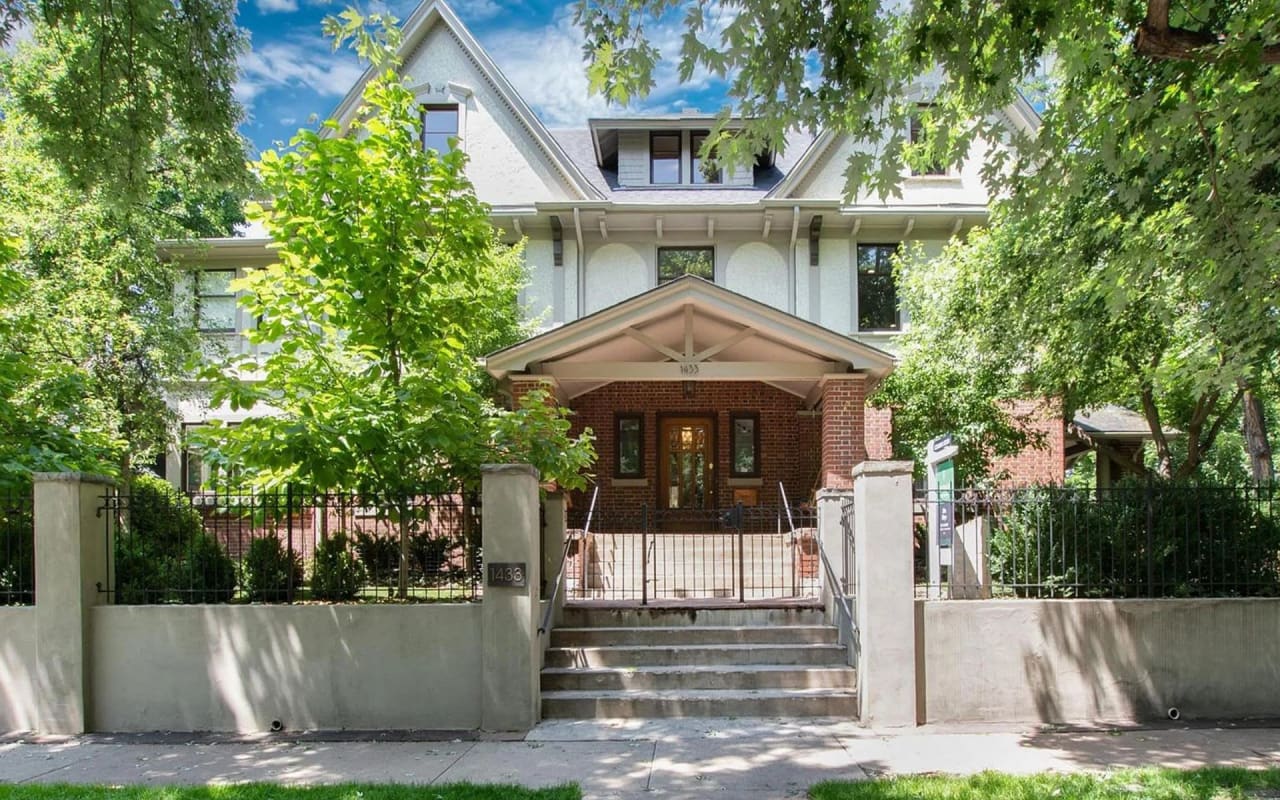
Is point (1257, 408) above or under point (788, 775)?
above

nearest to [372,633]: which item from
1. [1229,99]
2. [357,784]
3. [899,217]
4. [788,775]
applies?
[357,784]

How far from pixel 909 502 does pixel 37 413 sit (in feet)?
31.4

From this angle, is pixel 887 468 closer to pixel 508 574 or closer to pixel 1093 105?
pixel 508 574

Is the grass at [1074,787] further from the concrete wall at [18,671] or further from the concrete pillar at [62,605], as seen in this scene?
the concrete wall at [18,671]

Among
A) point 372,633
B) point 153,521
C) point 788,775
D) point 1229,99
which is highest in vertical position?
point 1229,99

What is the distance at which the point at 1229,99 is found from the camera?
263 inches

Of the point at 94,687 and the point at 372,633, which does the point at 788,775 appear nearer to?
the point at 372,633

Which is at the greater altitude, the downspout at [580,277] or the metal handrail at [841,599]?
the downspout at [580,277]

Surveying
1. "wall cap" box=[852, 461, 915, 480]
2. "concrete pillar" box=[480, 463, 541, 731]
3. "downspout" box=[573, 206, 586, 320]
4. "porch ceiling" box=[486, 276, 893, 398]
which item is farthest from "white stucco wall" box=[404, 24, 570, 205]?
"wall cap" box=[852, 461, 915, 480]

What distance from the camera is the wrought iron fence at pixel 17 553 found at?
325 inches

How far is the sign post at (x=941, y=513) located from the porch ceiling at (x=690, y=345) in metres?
3.89

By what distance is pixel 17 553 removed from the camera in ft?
27.4

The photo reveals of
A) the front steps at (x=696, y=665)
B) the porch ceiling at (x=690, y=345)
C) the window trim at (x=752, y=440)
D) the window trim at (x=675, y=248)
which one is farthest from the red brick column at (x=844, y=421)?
the window trim at (x=675, y=248)

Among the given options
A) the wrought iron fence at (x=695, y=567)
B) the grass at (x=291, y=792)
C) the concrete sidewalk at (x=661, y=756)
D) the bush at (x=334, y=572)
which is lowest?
the concrete sidewalk at (x=661, y=756)
